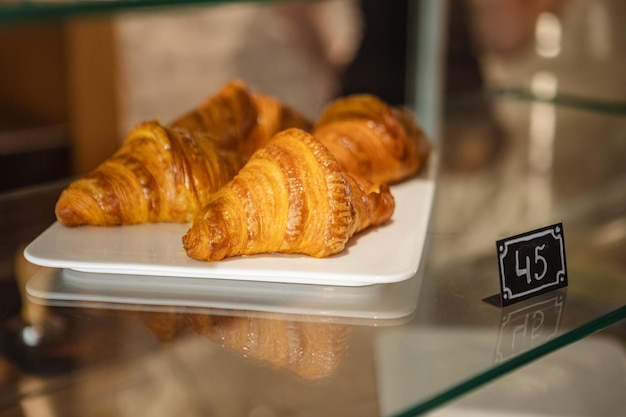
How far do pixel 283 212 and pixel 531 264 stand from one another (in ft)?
0.67

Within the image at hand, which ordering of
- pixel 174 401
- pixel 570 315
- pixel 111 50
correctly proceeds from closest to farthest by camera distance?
pixel 174 401 < pixel 570 315 < pixel 111 50

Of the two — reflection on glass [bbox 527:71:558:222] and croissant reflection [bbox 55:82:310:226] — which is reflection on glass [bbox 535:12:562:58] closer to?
reflection on glass [bbox 527:71:558:222]

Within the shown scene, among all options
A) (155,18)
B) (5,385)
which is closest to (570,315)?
(5,385)

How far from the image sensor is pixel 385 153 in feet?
2.93

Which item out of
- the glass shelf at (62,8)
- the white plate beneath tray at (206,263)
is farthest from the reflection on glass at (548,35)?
the glass shelf at (62,8)

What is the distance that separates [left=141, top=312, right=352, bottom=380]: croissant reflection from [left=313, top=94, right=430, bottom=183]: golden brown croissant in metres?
0.26

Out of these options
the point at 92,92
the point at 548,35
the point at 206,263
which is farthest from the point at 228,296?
the point at 92,92

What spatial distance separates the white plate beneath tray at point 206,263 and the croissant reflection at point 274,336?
0.04 m

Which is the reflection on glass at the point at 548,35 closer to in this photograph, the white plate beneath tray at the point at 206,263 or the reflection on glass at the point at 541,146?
the reflection on glass at the point at 541,146

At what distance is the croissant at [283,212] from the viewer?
67 centimetres

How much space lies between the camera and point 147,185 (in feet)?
2.46

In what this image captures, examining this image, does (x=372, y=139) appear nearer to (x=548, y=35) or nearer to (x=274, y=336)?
(x=274, y=336)

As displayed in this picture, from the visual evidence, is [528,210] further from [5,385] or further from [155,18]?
[155,18]

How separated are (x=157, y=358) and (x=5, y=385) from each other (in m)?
0.10
